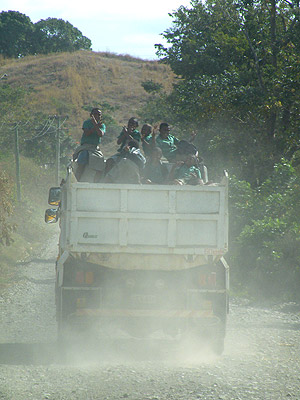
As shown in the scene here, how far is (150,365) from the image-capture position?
6.86 meters

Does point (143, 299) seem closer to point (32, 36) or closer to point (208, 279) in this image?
point (208, 279)

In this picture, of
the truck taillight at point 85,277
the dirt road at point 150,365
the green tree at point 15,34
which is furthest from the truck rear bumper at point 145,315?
the green tree at point 15,34

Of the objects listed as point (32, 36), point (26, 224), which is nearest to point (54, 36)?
point (32, 36)

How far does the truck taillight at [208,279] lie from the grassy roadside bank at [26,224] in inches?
247

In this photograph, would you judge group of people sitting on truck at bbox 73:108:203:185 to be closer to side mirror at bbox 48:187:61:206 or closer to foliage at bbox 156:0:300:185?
side mirror at bbox 48:187:61:206

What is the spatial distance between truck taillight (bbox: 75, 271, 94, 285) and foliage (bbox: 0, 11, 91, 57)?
95.0 meters

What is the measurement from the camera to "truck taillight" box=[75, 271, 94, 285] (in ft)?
23.1

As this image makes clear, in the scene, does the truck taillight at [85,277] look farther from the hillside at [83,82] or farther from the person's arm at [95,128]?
the hillside at [83,82]

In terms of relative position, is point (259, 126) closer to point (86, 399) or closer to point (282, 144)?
point (282, 144)

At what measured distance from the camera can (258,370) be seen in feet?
21.8

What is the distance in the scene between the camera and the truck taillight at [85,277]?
7031 mm

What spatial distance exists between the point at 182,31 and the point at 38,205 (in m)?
14.0

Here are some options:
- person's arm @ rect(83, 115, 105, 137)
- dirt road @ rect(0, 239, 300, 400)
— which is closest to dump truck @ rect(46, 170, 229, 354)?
dirt road @ rect(0, 239, 300, 400)

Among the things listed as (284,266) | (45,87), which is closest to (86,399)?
(284,266)
